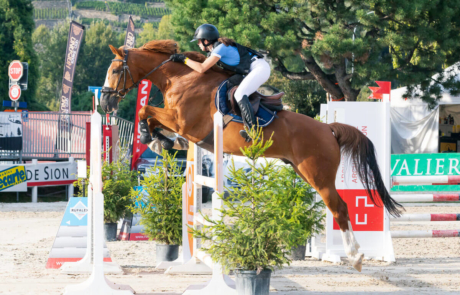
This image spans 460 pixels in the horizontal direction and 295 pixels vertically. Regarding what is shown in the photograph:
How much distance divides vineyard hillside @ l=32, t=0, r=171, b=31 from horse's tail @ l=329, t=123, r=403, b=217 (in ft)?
304

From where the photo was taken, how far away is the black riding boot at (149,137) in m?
4.23

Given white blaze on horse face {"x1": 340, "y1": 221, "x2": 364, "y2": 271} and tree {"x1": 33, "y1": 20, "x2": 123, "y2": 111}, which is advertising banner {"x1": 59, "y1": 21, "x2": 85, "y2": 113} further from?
tree {"x1": 33, "y1": 20, "x2": 123, "y2": 111}

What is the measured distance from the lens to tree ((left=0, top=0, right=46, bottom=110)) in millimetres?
22328

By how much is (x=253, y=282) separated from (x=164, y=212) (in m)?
1.75

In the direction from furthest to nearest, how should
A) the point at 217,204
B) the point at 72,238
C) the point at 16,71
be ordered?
the point at 16,71
the point at 72,238
the point at 217,204

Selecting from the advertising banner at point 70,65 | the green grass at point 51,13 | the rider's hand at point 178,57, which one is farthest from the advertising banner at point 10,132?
the green grass at point 51,13

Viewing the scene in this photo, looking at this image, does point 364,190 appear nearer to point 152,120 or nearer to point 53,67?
point 152,120

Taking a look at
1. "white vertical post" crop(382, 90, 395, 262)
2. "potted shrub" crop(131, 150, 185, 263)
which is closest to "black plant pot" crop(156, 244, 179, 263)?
"potted shrub" crop(131, 150, 185, 263)

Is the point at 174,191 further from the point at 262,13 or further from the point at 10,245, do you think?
the point at 262,13

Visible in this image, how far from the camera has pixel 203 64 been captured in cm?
413

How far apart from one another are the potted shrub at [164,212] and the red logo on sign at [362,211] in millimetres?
Result: 1734

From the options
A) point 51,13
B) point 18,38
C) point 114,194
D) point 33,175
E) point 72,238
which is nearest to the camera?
point 72,238

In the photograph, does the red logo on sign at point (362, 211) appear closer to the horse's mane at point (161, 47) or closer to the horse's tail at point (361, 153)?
the horse's tail at point (361, 153)

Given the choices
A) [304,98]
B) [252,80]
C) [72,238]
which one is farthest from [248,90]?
[304,98]
